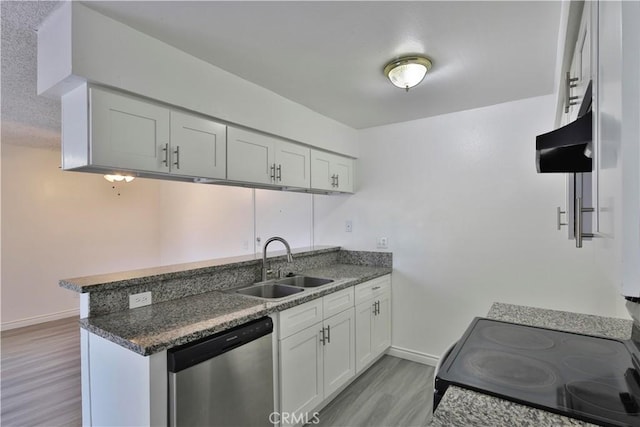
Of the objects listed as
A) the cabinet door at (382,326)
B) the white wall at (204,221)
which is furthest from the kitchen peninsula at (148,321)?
the white wall at (204,221)

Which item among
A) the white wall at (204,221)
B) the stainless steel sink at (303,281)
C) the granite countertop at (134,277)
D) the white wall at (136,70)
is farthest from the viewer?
the white wall at (204,221)

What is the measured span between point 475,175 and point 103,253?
Result: 5.28 metres

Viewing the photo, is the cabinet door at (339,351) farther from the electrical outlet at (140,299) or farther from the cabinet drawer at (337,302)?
the electrical outlet at (140,299)

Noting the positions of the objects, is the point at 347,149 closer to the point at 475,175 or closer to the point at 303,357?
Answer: the point at 475,175

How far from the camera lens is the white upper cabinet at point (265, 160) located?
2.15m

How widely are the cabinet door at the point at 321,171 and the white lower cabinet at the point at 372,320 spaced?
37.3 inches

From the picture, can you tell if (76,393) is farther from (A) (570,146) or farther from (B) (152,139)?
(A) (570,146)

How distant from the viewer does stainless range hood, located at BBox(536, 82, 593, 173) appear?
32.5 inches

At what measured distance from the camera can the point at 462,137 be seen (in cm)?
283

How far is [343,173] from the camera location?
128 inches

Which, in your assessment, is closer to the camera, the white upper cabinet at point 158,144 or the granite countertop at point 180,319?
the granite countertop at point 180,319

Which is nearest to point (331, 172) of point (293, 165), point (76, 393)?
point (293, 165)

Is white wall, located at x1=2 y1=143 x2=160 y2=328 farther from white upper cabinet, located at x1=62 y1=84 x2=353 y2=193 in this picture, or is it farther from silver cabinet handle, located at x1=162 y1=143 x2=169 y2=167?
silver cabinet handle, located at x1=162 y1=143 x2=169 y2=167

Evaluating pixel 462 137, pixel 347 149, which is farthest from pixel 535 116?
pixel 347 149
